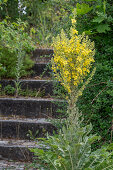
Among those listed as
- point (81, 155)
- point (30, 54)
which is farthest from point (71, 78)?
point (30, 54)

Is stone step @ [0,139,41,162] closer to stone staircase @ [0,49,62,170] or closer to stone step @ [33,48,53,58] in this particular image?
stone staircase @ [0,49,62,170]

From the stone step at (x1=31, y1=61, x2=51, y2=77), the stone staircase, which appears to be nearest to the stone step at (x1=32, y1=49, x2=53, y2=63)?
the stone step at (x1=31, y1=61, x2=51, y2=77)

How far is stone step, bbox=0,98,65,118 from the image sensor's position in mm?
3957

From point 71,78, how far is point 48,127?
3.93 ft

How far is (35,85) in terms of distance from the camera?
4.39 meters

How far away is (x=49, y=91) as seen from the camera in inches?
171

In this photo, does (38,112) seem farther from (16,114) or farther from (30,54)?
(30,54)

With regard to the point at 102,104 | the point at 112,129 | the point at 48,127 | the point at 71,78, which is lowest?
the point at 48,127

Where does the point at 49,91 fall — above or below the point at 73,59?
below

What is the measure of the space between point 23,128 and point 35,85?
918 millimetres

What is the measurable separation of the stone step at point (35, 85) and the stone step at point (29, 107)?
0.31m

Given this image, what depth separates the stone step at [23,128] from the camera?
367 cm

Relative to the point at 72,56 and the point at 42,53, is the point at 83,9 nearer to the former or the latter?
the point at 72,56

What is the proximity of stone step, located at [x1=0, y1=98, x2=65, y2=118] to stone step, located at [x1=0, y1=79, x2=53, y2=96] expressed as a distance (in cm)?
31
